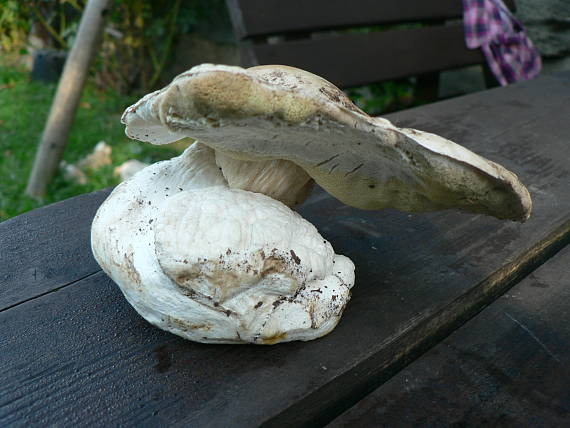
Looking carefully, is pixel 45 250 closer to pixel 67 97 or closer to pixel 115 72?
pixel 67 97

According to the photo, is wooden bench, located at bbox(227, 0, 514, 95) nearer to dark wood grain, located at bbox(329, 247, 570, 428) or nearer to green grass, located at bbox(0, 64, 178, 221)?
green grass, located at bbox(0, 64, 178, 221)

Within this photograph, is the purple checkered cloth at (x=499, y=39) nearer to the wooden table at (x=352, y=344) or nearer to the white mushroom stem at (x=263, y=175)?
the wooden table at (x=352, y=344)

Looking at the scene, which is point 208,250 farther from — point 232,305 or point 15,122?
point 15,122

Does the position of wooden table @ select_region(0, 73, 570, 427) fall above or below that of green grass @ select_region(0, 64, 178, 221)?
above

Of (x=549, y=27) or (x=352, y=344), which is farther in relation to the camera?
(x=549, y=27)

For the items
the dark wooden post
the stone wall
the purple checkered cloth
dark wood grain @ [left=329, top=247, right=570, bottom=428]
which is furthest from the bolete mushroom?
the stone wall

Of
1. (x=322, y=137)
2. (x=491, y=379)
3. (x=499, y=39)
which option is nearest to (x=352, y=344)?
(x=491, y=379)

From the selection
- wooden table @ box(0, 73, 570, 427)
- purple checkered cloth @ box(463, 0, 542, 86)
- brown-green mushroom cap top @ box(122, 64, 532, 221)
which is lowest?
purple checkered cloth @ box(463, 0, 542, 86)
